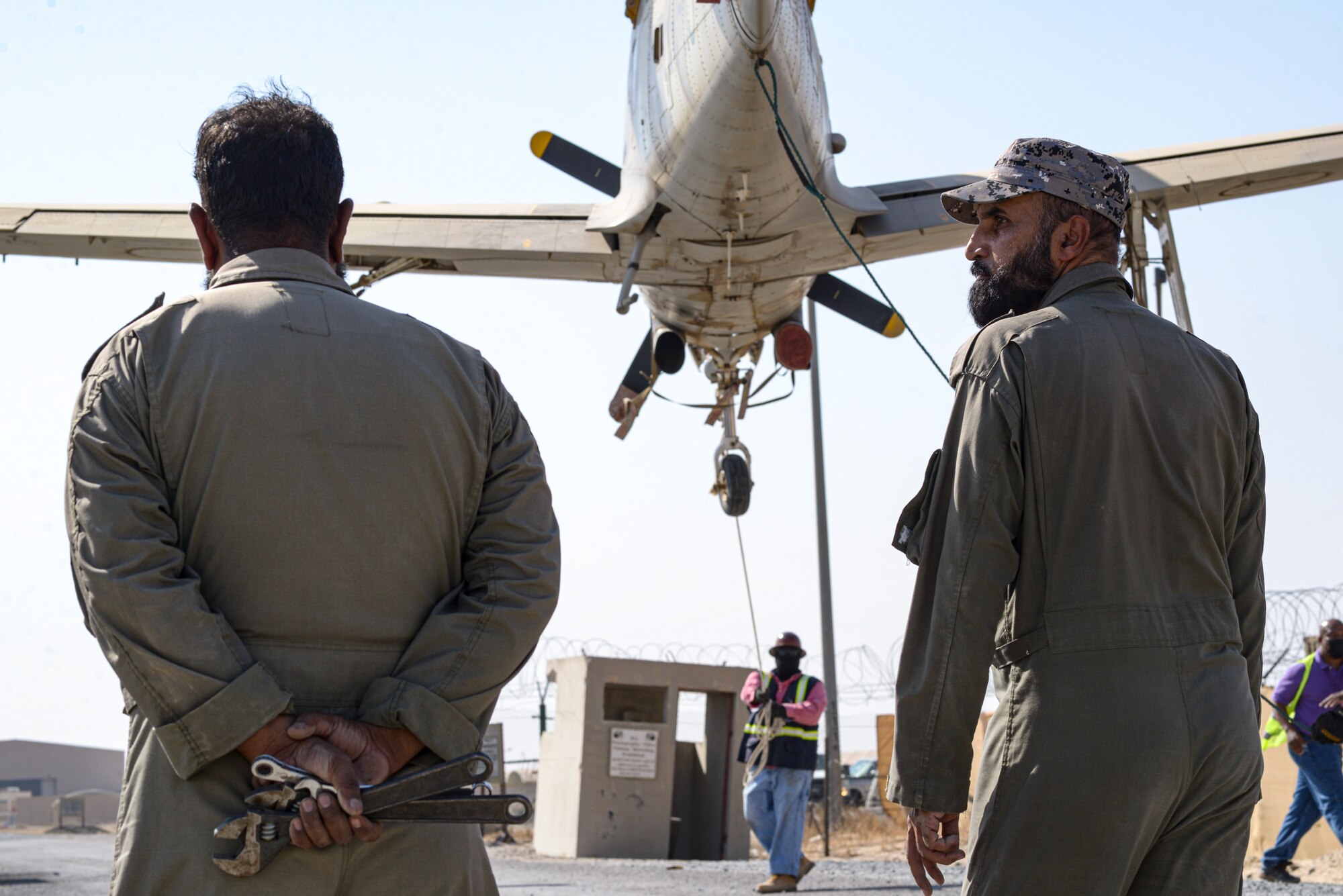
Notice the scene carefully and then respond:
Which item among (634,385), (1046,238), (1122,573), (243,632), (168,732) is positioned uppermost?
(634,385)

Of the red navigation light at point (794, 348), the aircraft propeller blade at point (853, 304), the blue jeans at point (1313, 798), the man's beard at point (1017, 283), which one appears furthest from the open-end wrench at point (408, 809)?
the aircraft propeller blade at point (853, 304)

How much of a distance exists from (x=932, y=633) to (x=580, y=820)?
14094mm

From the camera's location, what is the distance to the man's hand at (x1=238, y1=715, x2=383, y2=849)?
2381mm

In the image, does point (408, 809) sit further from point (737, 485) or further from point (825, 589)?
point (825, 589)

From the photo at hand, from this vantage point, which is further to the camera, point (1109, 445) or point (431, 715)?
point (1109, 445)

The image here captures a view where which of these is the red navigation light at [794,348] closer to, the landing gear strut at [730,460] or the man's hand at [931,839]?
the landing gear strut at [730,460]

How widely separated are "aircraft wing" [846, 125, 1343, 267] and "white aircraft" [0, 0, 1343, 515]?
19 mm

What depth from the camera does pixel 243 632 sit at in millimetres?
2520

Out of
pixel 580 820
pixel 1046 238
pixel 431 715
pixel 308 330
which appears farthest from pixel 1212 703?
pixel 580 820

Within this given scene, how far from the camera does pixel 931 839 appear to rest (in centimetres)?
285

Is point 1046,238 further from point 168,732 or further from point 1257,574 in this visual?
point 168,732

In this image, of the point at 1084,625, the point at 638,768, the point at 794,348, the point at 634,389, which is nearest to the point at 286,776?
the point at 1084,625

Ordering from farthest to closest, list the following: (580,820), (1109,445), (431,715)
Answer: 1. (580,820)
2. (1109,445)
3. (431,715)

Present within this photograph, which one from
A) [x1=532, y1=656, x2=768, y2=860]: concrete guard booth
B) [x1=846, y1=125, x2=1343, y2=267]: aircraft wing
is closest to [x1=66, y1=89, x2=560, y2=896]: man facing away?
[x1=846, y1=125, x2=1343, y2=267]: aircraft wing
